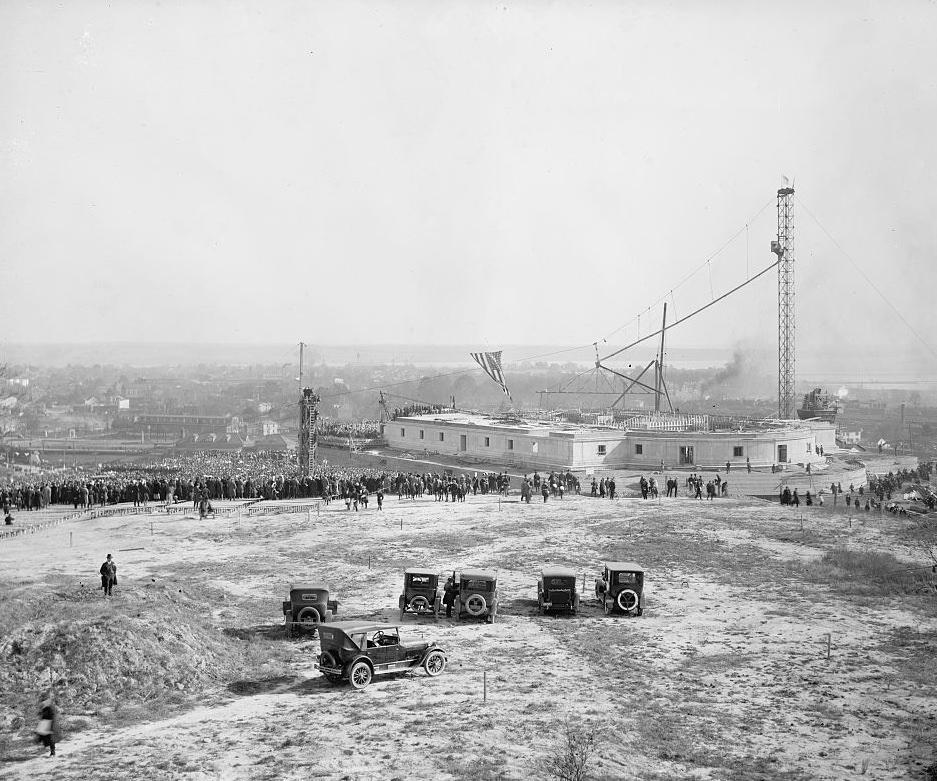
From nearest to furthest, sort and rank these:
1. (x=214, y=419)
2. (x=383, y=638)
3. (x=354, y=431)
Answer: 1. (x=383, y=638)
2. (x=354, y=431)
3. (x=214, y=419)

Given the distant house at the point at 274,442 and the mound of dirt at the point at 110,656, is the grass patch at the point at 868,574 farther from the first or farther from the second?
the distant house at the point at 274,442

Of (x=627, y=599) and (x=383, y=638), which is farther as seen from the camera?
(x=627, y=599)

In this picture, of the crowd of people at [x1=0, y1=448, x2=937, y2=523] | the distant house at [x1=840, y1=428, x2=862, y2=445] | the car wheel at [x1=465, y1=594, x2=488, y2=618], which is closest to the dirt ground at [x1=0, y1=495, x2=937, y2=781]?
the car wheel at [x1=465, y1=594, x2=488, y2=618]

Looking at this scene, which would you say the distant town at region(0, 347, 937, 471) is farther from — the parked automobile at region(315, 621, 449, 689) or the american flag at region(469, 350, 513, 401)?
the parked automobile at region(315, 621, 449, 689)

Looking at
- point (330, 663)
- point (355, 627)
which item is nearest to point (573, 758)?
point (355, 627)

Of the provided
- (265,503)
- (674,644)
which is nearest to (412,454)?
(265,503)

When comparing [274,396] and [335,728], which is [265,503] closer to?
[335,728]

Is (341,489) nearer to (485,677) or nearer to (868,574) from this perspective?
(868,574)
